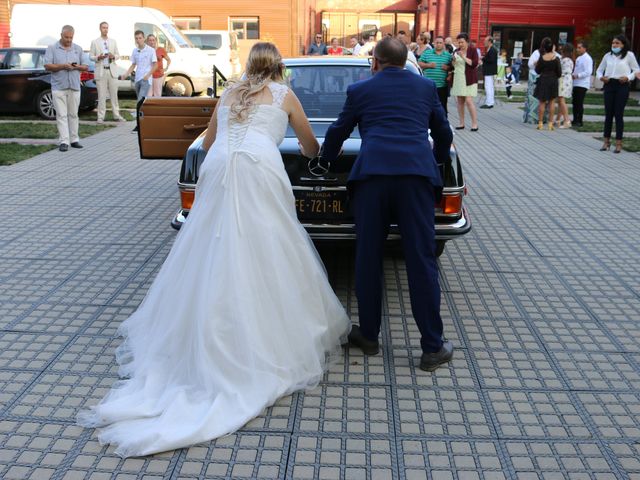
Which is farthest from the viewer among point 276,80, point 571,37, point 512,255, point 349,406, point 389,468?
point 571,37

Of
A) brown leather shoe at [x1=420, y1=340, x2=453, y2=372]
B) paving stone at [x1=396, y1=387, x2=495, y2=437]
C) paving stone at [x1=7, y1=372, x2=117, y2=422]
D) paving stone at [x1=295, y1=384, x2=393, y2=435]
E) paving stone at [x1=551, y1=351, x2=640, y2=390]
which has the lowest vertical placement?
paving stone at [x1=551, y1=351, x2=640, y2=390]

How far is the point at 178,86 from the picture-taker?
21141mm

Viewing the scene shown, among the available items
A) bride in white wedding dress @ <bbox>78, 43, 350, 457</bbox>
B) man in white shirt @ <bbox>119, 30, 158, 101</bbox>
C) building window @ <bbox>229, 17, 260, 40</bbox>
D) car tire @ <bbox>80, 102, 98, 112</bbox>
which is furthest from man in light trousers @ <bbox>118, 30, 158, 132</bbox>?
building window @ <bbox>229, 17, 260, 40</bbox>

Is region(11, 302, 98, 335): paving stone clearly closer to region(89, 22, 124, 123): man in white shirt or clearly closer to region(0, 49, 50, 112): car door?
region(89, 22, 124, 123): man in white shirt

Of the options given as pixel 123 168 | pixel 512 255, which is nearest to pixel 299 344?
pixel 512 255

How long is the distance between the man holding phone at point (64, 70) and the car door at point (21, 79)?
480 centimetres

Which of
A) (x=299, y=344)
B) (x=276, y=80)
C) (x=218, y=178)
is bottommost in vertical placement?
(x=299, y=344)

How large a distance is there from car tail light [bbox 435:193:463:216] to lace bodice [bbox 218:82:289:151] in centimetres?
146

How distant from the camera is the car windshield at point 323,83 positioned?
6.20 metres

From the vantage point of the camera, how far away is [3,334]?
4750mm

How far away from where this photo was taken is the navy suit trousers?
406 centimetres

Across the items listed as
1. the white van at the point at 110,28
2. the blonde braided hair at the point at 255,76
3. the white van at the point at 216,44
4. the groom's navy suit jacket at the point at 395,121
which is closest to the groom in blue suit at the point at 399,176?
the groom's navy suit jacket at the point at 395,121

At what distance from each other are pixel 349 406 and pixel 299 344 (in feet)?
1.42

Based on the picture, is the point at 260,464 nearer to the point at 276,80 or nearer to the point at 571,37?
the point at 276,80
